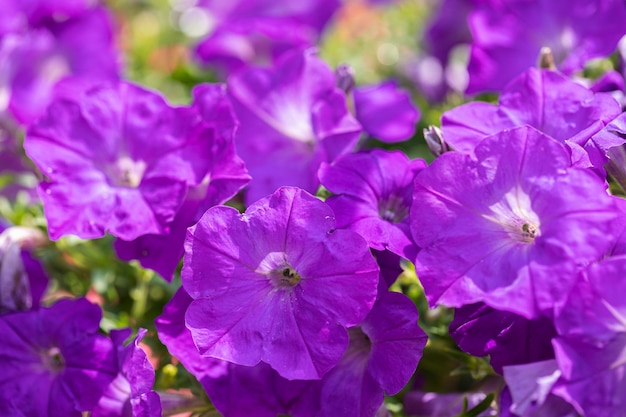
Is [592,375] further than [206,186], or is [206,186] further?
[206,186]

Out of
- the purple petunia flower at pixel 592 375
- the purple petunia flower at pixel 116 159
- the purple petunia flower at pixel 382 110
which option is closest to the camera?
the purple petunia flower at pixel 592 375

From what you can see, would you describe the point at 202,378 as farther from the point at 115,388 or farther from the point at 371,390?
the point at 371,390

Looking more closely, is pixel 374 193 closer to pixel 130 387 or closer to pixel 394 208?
pixel 394 208

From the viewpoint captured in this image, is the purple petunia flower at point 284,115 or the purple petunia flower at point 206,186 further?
the purple petunia flower at point 284,115

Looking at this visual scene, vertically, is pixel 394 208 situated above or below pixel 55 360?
above

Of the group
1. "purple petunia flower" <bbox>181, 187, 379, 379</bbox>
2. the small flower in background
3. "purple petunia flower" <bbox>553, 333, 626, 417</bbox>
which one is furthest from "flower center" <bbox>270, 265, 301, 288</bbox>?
the small flower in background

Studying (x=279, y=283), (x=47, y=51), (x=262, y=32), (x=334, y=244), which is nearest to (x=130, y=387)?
(x=279, y=283)

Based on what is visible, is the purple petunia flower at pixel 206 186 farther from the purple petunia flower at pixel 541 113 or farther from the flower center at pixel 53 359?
the purple petunia flower at pixel 541 113

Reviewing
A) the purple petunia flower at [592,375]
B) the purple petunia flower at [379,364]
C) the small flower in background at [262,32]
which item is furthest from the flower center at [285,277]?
the small flower in background at [262,32]
